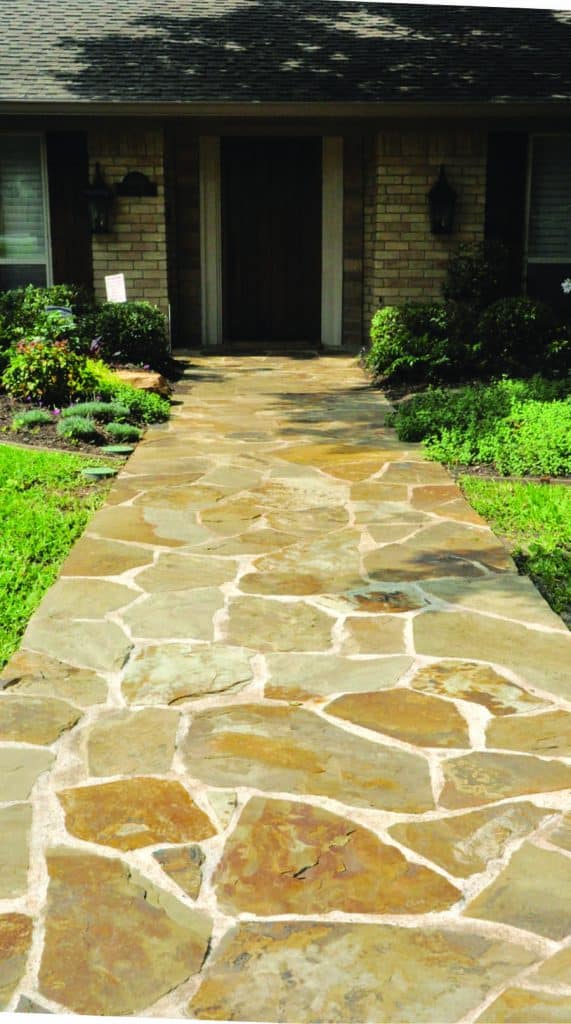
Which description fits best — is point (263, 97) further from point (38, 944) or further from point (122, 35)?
point (38, 944)

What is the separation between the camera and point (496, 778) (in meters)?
3.67

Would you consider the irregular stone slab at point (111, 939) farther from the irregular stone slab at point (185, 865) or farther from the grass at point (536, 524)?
the grass at point (536, 524)

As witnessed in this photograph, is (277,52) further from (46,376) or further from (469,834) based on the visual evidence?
(469,834)

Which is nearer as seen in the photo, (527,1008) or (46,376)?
(527,1008)

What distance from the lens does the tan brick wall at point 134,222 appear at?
13391 mm

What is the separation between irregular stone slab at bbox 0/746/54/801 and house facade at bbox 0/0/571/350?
10304 millimetres

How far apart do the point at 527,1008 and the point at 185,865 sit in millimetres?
1047

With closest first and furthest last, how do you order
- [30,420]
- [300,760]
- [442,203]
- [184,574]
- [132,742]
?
[300,760] → [132,742] → [184,574] → [30,420] → [442,203]

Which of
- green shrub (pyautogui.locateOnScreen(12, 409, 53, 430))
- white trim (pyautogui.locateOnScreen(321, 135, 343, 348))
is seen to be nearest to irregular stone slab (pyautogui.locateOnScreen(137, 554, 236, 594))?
green shrub (pyautogui.locateOnScreen(12, 409, 53, 430))

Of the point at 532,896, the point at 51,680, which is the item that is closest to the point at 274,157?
the point at 51,680

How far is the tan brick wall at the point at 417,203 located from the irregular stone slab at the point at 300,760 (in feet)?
33.4

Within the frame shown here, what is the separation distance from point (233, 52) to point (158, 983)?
529 inches

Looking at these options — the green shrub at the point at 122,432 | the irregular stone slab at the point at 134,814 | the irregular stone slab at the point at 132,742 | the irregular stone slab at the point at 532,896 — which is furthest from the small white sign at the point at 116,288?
the irregular stone slab at the point at 532,896

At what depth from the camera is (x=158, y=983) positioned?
2.71 metres
